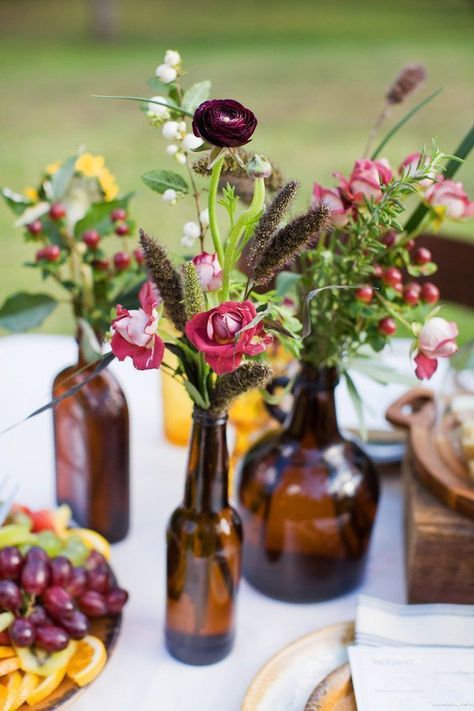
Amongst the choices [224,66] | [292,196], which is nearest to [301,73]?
[224,66]

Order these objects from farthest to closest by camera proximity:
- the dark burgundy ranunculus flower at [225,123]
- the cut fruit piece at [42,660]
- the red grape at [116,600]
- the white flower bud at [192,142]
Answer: the red grape at [116,600] → the cut fruit piece at [42,660] → the white flower bud at [192,142] → the dark burgundy ranunculus flower at [225,123]

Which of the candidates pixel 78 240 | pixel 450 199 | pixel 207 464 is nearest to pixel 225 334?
pixel 207 464

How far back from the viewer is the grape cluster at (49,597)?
36.8 inches

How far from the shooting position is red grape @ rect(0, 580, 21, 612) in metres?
0.94

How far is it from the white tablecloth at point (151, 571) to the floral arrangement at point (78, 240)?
30cm

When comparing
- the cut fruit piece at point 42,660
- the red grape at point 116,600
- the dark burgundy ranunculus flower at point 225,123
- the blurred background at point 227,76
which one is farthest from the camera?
the blurred background at point 227,76

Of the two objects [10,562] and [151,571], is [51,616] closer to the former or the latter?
[10,562]

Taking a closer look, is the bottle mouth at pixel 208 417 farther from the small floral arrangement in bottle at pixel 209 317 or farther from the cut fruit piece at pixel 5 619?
the cut fruit piece at pixel 5 619

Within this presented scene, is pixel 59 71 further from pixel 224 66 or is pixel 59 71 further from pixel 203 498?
pixel 203 498

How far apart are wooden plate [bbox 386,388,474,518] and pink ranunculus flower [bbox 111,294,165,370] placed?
50cm

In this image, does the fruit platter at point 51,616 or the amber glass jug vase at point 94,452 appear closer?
the fruit platter at point 51,616

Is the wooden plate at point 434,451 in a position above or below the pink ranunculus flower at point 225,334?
below

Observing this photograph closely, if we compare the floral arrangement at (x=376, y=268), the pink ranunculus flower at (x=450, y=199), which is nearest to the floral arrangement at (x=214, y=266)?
the floral arrangement at (x=376, y=268)

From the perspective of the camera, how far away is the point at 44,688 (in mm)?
904
